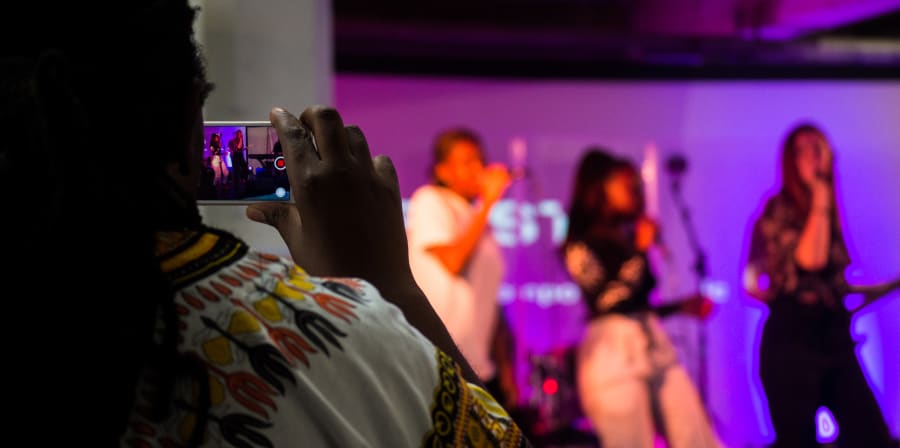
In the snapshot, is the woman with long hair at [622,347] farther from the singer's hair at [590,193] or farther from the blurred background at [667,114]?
the blurred background at [667,114]

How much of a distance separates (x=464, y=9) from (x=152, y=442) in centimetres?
565

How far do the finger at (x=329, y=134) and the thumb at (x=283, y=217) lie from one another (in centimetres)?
7

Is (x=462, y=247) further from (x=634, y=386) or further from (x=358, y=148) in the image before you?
(x=358, y=148)

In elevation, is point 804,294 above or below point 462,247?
below

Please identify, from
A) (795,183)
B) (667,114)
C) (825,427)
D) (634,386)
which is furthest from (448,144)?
(825,427)

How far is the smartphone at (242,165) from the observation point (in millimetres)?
881

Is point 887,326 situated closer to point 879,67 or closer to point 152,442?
point 879,67

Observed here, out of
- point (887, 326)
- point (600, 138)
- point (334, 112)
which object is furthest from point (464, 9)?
point (334, 112)

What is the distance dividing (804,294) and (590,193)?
3.60ft

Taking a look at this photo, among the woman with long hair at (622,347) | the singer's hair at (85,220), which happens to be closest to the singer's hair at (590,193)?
the woman with long hair at (622,347)

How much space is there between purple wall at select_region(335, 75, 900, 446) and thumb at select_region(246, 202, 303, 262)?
5134mm

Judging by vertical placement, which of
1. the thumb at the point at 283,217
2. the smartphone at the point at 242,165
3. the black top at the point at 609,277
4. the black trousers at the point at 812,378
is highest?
the smartphone at the point at 242,165

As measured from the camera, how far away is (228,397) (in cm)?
61

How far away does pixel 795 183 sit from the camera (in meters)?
5.01
